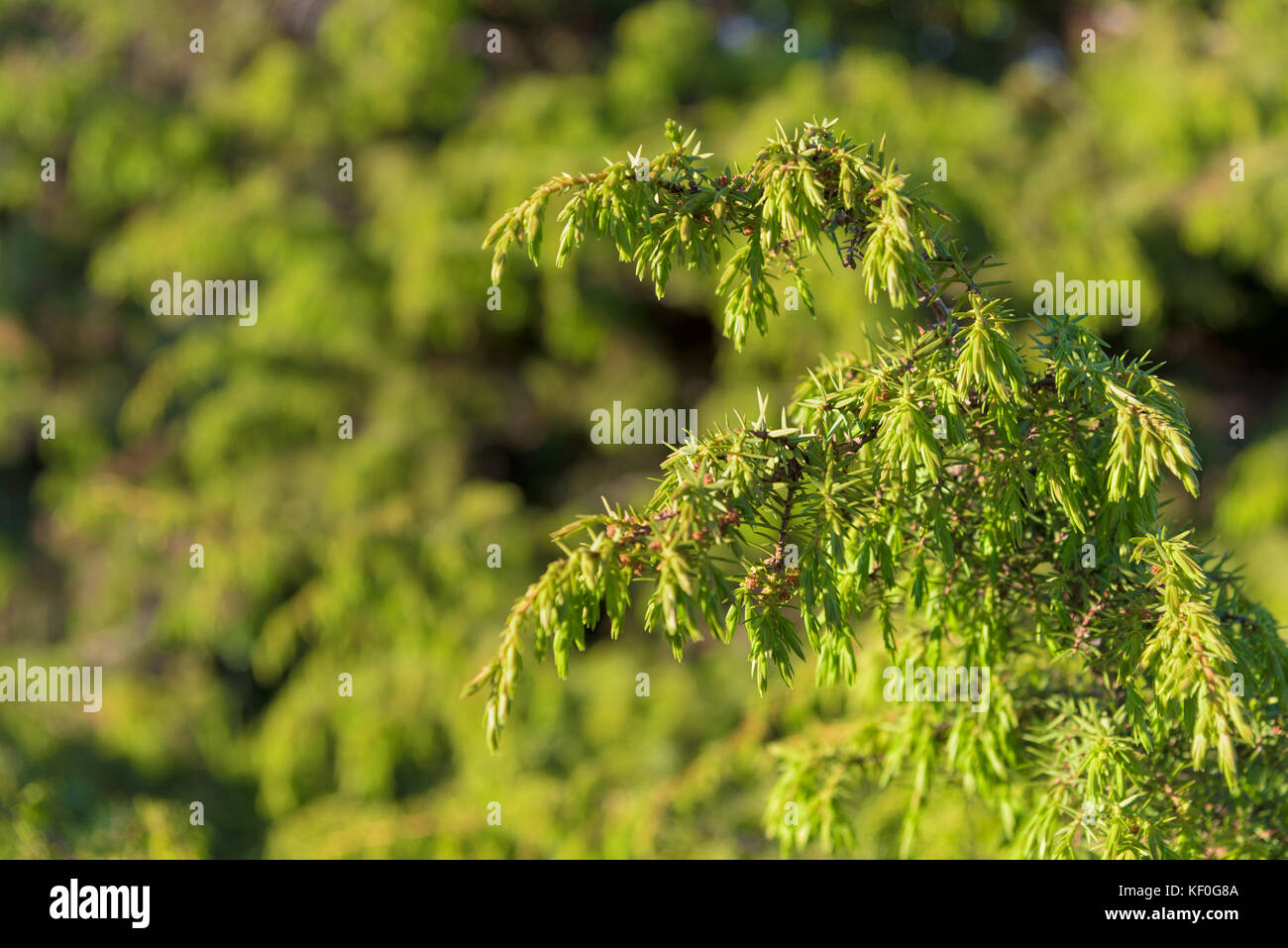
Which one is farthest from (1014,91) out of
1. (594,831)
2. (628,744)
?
(594,831)

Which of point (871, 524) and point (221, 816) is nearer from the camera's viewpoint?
point (871, 524)

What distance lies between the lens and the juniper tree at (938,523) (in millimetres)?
1025

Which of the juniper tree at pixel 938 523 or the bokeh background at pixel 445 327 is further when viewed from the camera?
the bokeh background at pixel 445 327

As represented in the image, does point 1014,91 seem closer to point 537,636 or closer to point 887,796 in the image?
point 887,796

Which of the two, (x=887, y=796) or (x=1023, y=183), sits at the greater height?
(x=1023, y=183)

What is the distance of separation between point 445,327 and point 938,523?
12.9ft

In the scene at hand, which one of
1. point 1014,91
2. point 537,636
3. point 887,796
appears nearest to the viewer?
point 537,636

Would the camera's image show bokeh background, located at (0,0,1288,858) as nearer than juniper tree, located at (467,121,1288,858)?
No

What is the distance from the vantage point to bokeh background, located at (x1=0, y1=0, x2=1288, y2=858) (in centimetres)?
428

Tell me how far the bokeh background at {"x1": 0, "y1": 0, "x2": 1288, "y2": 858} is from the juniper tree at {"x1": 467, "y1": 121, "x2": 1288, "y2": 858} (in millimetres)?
2276

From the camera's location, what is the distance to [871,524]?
3.63 feet

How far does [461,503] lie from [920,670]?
3443mm

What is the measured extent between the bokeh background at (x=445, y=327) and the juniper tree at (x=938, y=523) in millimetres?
2276
